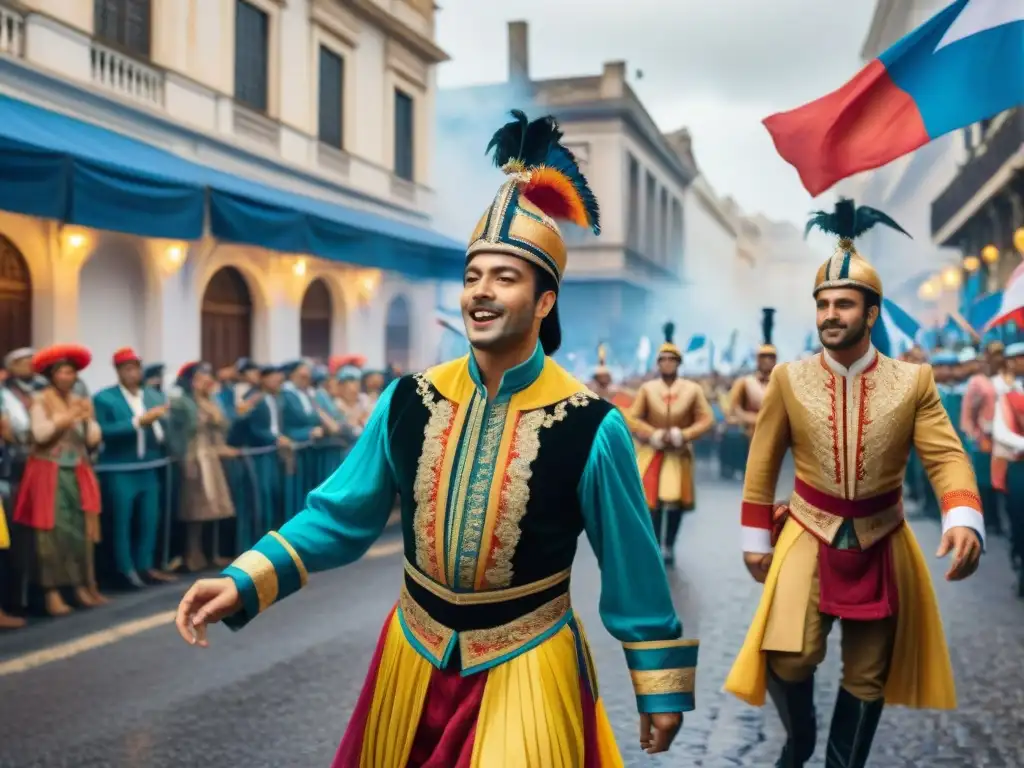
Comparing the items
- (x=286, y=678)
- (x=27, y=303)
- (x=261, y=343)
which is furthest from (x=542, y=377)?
(x=261, y=343)

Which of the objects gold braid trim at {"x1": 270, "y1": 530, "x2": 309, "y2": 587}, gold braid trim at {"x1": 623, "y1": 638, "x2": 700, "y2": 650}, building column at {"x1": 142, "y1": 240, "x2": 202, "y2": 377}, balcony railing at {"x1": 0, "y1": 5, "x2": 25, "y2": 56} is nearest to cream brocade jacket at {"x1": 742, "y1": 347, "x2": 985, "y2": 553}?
gold braid trim at {"x1": 623, "y1": 638, "x2": 700, "y2": 650}

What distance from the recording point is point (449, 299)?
25.2 m

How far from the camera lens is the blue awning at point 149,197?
31.4 feet

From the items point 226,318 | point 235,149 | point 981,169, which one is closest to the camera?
point 235,149

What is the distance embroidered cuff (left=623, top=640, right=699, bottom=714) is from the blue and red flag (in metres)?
3.16

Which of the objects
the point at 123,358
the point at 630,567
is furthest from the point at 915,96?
the point at 123,358

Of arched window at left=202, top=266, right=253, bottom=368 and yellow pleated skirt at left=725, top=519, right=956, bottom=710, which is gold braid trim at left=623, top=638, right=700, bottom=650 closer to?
yellow pleated skirt at left=725, top=519, right=956, bottom=710

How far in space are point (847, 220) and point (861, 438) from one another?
0.93m

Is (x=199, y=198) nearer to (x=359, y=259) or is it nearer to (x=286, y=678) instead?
(x=359, y=259)

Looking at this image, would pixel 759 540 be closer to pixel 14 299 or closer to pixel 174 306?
pixel 14 299

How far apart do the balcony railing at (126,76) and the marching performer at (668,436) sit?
7.48 meters

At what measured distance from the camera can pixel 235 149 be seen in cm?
1622

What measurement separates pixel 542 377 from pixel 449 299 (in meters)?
22.3

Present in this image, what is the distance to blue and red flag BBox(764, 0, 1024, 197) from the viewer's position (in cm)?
543
